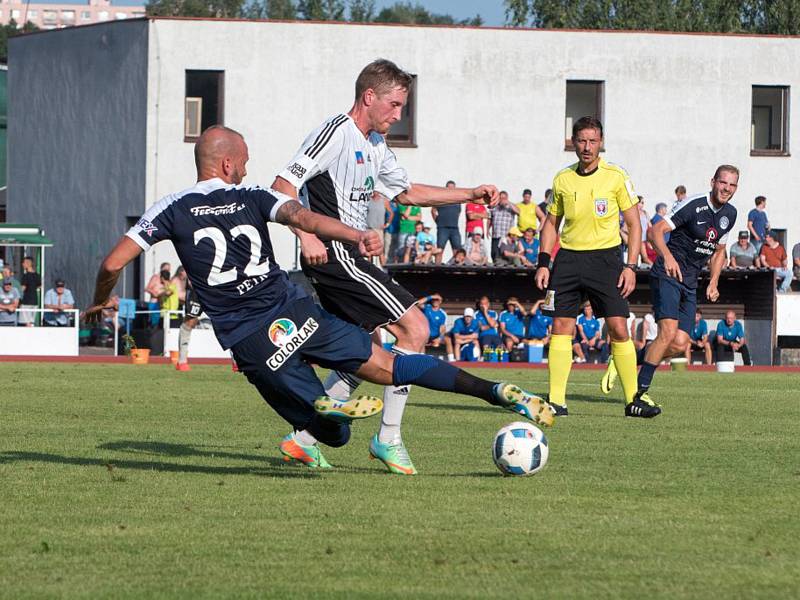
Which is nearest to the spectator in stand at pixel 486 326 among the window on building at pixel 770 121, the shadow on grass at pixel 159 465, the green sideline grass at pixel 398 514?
the window on building at pixel 770 121

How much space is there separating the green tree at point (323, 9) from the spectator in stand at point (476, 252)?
57945 mm

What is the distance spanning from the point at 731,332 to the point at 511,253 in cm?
480

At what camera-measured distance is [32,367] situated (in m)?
21.8

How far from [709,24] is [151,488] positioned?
200 ft

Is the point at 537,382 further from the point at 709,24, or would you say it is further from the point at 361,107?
the point at 709,24

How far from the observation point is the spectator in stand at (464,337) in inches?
1145

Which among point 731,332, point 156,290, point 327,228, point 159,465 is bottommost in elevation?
point 159,465

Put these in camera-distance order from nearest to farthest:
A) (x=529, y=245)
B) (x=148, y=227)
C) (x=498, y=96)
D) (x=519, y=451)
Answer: (x=148, y=227) → (x=519, y=451) → (x=529, y=245) → (x=498, y=96)

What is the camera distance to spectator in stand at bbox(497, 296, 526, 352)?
29406mm

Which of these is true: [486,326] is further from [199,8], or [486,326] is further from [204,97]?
[199,8]

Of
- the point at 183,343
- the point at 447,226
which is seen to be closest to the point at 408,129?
the point at 447,226

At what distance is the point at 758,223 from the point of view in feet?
107

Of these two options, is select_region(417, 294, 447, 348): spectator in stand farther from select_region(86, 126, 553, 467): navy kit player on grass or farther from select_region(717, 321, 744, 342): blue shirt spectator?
select_region(86, 126, 553, 467): navy kit player on grass

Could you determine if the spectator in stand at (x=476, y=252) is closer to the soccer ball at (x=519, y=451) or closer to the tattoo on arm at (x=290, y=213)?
the soccer ball at (x=519, y=451)
